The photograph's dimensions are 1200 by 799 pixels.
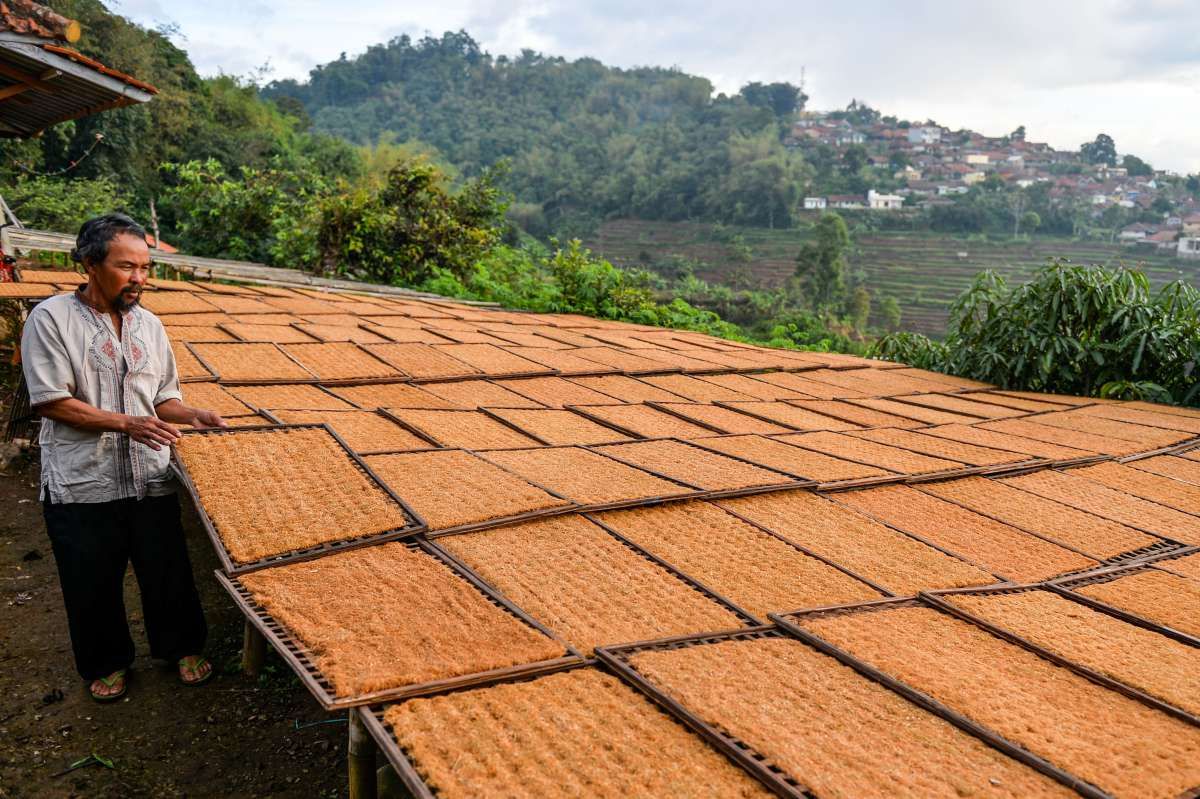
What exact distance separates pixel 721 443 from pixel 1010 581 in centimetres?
108

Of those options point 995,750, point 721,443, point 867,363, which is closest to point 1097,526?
point 721,443

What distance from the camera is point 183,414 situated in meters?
1.86

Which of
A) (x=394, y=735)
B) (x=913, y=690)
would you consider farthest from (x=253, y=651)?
(x=913, y=690)

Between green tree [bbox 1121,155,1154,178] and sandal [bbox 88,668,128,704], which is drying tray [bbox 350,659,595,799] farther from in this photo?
green tree [bbox 1121,155,1154,178]

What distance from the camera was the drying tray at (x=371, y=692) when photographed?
109 centimetres

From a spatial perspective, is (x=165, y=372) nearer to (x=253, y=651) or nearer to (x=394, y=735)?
(x=253, y=651)

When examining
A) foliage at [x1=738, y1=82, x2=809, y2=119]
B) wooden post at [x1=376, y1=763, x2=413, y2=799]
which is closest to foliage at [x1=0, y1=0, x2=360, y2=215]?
wooden post at [x1=376, y1=763, x2=413, y2=799]

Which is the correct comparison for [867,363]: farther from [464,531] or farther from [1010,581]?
[464,531]

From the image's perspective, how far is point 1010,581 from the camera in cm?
180

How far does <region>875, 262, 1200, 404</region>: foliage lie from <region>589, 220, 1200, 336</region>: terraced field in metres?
22.2

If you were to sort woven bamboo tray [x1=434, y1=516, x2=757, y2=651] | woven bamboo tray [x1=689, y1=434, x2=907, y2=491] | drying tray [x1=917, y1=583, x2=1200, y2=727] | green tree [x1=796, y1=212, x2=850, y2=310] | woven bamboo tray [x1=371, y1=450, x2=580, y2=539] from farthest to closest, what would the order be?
green tree [x1=796, y1=212, x2=850, y2=310]
woven bamboo tray [x1=689, y1=434, x2=907, y2=491]
woven bamboo tray [x1=371, y1=450, x2=580, y2=539]
woven bamboo tray [x1=434, y1=516, x2=757, y2=651]
drying tray [x1=917, y1=583, x2=1200, y2=727]

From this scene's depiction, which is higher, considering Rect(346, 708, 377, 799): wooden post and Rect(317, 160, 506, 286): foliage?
Rect(317, 160, 506, 286): foliage

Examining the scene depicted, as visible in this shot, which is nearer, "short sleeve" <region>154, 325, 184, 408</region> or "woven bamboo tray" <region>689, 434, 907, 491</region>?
"short sleeve" <region>154, 325, 184, 408</region>

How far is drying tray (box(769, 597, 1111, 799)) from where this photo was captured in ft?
3.46
